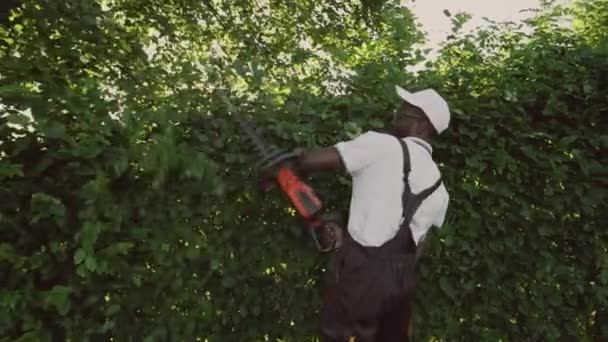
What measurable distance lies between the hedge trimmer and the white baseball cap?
0.79m

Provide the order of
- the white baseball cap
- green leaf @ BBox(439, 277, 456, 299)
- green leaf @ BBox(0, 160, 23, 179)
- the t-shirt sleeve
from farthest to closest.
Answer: green leaf @ BBox(439, 277, 456, 299)
the white baseball cap
the t-shirt sleeve
green leaf @ BBox(0, 160, 23, 179)

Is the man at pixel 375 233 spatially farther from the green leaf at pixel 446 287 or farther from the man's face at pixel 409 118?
the green leaf at pixel 446 287

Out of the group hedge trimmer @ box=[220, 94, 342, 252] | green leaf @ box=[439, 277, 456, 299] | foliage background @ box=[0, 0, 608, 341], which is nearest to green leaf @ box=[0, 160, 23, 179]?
foliage background @ box=[0, 0, 608, 341]

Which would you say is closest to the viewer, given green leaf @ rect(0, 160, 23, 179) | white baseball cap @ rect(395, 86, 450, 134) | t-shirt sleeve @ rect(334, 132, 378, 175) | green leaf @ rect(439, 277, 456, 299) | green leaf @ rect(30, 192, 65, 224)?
green leaf @ rect(0, 160, 23, 179)

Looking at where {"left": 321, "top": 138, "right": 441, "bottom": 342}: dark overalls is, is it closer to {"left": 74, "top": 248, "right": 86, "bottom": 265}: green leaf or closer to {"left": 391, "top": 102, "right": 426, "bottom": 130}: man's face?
{"left": 391, "top": 102, "right": 426, "bottom": 130}: man's face

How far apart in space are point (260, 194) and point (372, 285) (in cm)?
98

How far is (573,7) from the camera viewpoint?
909 centimetres

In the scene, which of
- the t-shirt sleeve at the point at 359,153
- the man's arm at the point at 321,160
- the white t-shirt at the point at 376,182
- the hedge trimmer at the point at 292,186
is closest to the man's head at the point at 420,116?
the white t-shirt at the point at 376,182

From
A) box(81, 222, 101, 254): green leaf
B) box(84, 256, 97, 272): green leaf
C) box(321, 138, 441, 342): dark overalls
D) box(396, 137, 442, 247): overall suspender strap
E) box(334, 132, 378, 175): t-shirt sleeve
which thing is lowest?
box(321, 138, 441, 342): dark overalls

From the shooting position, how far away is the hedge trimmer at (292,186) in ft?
11.0

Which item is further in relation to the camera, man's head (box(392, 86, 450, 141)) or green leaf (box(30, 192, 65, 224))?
man's head (box(392, 86, 450, 141))

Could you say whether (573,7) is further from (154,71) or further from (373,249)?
(373,249)

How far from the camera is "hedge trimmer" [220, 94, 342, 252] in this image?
11.0ft

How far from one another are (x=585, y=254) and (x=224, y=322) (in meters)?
2.80
